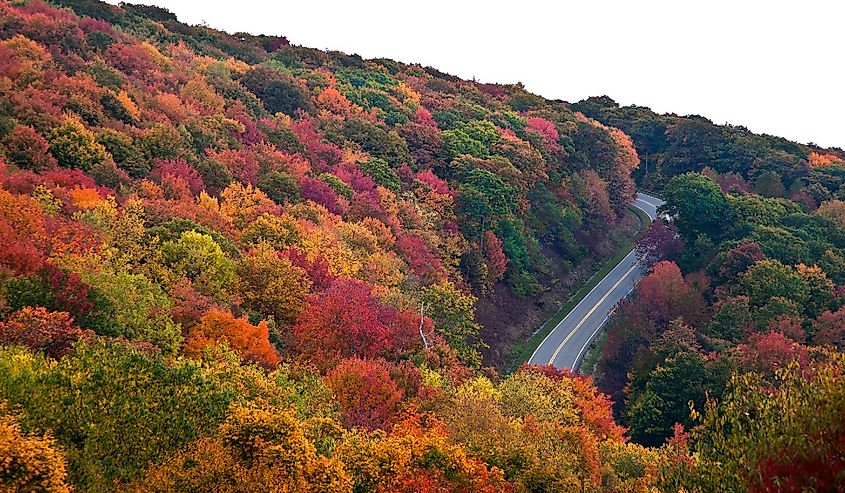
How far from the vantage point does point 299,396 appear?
27.0 meters

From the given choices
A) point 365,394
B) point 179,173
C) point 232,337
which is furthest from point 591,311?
point 232,337

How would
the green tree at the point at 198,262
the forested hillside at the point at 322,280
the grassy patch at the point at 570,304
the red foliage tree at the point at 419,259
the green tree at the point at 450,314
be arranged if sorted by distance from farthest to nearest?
the grassy patch at the point at 570,304
the red foliage tree at the point at 419,259
the green tree at the point at 450,314
the green tree at the point at 198,262
the forested hillside at the point at 322,280

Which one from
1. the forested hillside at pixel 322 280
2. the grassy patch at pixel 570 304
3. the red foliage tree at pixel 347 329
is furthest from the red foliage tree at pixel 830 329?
the red foliage tree at pixel 347 329

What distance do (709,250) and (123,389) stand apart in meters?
66.3

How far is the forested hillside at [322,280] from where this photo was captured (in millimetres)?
18812

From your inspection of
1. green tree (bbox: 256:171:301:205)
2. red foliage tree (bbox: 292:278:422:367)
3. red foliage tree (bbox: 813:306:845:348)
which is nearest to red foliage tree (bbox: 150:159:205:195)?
green tree (bbox: 256:171:301:205)

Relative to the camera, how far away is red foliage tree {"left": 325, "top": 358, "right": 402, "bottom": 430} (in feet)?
94.5

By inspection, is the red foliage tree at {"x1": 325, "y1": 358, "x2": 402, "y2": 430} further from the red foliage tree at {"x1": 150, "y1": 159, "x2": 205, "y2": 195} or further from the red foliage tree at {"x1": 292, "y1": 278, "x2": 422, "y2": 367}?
the red foliage tree at {"x1": 150, "y1": 159, "x2": 205, "y2": 195}

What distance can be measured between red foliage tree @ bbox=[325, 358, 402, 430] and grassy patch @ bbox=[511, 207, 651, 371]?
32.7 metres

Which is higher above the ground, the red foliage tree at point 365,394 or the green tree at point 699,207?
the green tree at point 699,207

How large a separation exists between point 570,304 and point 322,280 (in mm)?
40004

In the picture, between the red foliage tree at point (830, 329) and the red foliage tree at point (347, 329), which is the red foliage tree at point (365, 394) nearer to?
the red foliage tree at point (347, 329)

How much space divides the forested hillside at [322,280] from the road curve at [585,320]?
483cm

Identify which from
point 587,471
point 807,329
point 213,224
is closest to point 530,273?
point 807,329
